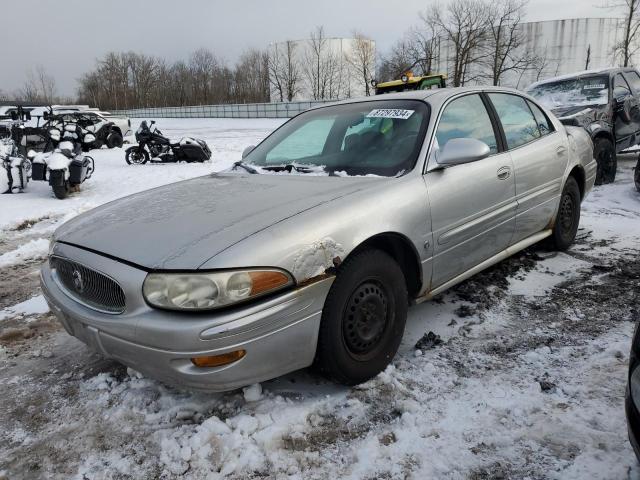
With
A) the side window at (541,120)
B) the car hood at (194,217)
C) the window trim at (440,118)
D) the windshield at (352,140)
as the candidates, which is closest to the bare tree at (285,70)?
the side window at (541,120)

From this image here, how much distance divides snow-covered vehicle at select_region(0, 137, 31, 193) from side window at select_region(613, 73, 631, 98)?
10.6 meters

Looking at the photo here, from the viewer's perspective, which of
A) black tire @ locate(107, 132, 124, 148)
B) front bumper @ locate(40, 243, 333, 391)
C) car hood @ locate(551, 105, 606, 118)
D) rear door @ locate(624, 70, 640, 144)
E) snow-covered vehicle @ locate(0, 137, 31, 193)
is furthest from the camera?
black tire @ locate(107, 132, 124, 148)

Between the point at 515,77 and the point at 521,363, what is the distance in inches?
2103

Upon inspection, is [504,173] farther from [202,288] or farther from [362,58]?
[362,58]

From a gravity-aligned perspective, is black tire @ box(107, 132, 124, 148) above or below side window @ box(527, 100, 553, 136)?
below

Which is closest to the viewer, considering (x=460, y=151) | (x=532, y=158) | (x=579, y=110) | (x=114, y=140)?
(x=460, y=151)

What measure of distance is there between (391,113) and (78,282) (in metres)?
2.12

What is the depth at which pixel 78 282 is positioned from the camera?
2.33 meters

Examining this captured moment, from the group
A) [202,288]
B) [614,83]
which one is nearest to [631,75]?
[614,83]

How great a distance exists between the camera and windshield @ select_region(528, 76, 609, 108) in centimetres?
783

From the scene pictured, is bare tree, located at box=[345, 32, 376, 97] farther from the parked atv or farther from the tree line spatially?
the parked atv

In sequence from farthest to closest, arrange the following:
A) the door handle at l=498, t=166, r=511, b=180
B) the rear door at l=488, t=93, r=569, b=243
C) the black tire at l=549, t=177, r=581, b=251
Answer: the black tire at l=549, t=177, r=581, b=251, the rear door at l=488, t=93, r=569, b=243, the door handle at l=498, t=166, r=511, b=180

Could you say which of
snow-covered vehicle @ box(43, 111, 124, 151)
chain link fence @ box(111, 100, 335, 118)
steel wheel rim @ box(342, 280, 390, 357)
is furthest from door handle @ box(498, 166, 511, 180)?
chain link fence @ box(111, 100, 335, 118)

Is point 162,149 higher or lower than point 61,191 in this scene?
higher
